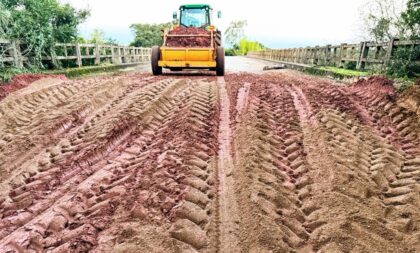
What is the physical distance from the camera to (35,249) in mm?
2287

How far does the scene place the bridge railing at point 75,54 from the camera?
947cm

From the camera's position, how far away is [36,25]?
1046 cm

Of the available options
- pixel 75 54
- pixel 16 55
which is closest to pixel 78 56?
pixel 75 54

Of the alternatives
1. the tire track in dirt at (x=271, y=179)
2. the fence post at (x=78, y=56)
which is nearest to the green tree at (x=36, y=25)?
the fence post at (x=78, y=56)

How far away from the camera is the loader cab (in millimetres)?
13469

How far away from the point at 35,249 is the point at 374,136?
3.87 meters

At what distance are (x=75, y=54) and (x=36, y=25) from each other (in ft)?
7.38

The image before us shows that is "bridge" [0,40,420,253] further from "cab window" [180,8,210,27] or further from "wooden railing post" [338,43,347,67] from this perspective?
"cab window" [180,8,210,27]

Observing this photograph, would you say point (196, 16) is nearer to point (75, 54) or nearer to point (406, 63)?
point (75, 54)

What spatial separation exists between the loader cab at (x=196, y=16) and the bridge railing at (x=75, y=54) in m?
3.80

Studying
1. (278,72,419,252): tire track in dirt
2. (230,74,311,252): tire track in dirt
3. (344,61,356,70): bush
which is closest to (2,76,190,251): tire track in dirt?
(230,74,311,252): tire track in dirt

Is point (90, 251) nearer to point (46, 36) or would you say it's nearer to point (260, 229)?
point (260, 229)

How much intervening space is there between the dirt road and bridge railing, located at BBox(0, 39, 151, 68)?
4.29 metres

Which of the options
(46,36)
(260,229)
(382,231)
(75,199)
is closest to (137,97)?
(75,199)
